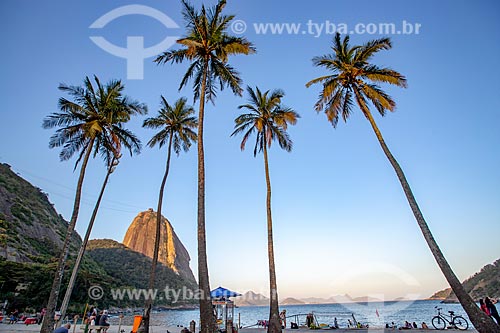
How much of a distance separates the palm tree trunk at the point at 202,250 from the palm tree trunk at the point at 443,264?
9011 millimetres

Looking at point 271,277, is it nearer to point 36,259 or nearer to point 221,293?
point 221,293

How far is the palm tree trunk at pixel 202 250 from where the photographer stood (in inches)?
439

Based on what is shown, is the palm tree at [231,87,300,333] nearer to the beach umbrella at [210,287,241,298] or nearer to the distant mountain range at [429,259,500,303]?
the beach umbrella at [210,287,241,298]

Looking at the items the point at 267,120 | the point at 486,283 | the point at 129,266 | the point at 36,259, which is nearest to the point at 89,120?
the point at 267,120

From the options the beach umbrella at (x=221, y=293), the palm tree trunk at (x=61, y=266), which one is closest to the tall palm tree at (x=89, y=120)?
the palm tree trunk at (x=61, y=266)

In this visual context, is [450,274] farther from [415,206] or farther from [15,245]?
[15,245]

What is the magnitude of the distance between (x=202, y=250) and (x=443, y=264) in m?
9.67

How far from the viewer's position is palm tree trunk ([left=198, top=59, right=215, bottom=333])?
1116 cm

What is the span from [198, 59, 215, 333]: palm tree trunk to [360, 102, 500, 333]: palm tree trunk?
901 centimetres

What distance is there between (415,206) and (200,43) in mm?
13065

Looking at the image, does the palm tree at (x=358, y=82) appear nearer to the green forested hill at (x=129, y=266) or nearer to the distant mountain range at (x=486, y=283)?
the green forested hill at (x=129, y=266)

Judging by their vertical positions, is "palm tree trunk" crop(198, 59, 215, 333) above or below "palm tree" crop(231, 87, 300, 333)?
below

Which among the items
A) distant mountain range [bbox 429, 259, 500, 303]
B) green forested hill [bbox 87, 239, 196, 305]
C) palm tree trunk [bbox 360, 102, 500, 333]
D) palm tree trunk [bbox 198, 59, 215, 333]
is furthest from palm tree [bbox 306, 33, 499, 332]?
distant mountain range [bbox 429, 259, 500, 303]

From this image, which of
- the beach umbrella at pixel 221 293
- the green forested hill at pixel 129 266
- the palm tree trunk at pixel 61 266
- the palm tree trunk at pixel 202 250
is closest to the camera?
the palm tree trunk at pixel 202 250
